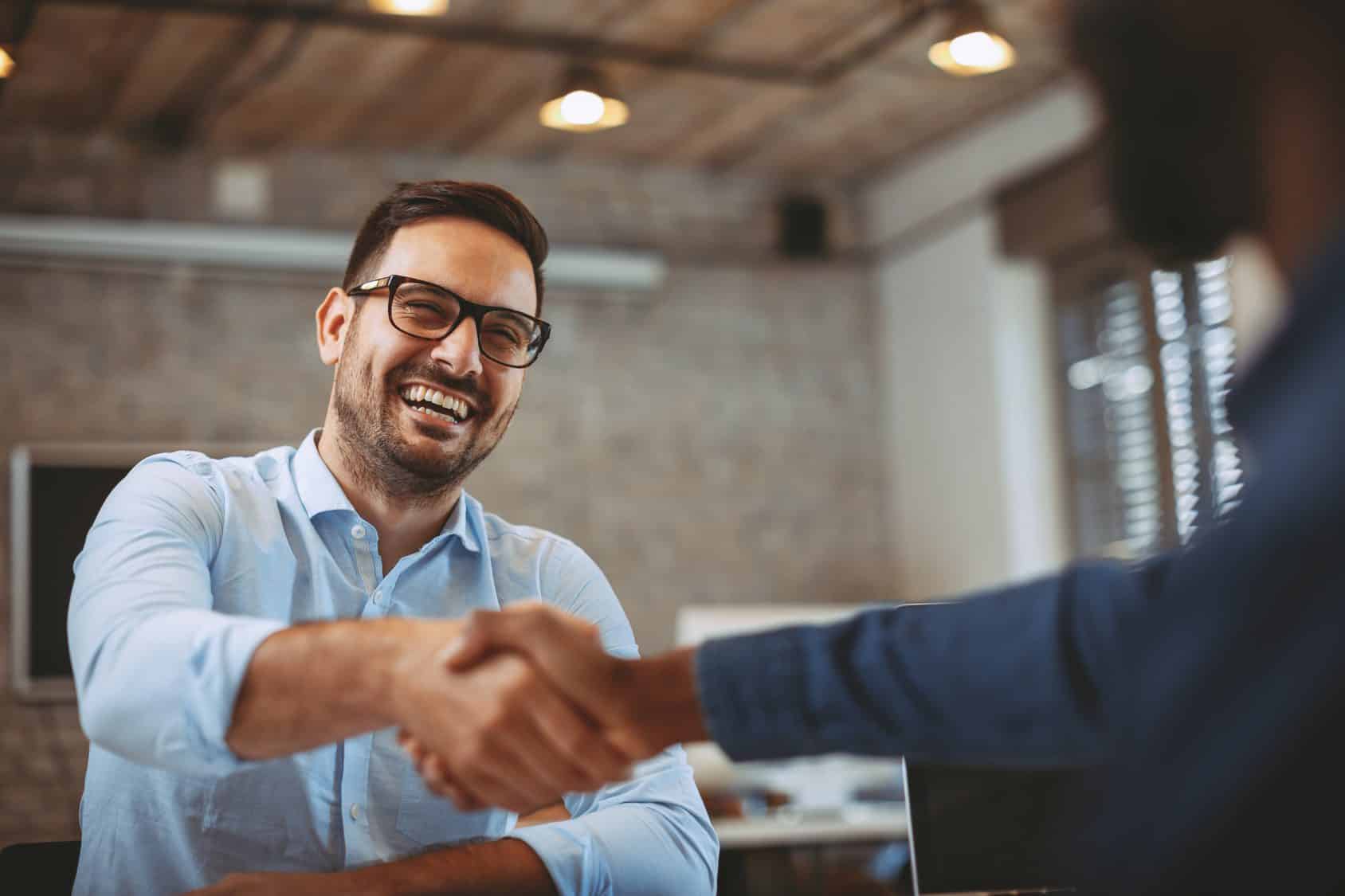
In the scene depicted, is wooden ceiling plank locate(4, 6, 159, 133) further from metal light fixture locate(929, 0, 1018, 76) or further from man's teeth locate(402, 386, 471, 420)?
man's teeth locate(402, 386, 471, 420)

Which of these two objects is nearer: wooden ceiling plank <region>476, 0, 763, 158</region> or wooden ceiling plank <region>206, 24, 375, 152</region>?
wooden ceiling plank <region>476, 0, 763, 158</region>

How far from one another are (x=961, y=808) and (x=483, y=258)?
832mm

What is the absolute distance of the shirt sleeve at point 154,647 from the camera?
3.65ft

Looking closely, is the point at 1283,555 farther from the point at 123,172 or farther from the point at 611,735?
the point at 123,172

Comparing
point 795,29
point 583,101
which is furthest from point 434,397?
point 795,29

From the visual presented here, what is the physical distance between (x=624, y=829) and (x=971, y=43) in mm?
2874

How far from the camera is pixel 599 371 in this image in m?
5.72

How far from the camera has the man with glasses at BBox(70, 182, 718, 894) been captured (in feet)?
3.71

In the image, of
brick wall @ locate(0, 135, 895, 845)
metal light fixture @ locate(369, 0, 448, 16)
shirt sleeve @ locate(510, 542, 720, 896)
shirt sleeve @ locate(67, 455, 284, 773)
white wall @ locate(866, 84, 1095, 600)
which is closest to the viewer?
shirt sleeve @ locate(67, 455, 284, 773)

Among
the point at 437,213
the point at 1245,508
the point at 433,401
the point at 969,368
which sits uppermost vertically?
the point at 969,368

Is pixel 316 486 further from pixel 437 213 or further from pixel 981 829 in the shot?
pixel 981 829

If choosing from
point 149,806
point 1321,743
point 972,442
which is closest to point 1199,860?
point 1321,743

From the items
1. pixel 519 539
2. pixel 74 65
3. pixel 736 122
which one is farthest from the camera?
pixel 736 122

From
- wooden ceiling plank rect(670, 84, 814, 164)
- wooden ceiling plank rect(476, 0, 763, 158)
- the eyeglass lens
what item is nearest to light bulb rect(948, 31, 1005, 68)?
wooden ceiling plank rect(476, 0, 763, 158)
